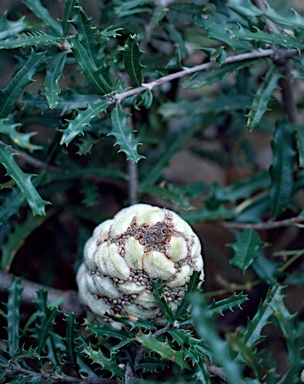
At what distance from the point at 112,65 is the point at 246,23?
0.39 meters

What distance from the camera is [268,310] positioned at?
1041mm

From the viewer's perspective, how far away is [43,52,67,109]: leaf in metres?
1.10

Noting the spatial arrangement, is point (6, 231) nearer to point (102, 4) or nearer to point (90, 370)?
point (90, 370)

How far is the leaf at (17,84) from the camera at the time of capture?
1.10 metres

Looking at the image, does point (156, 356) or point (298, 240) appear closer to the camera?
point (156, 356)

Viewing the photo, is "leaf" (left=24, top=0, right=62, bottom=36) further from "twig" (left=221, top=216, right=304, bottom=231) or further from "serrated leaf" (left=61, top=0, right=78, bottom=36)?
"twig" (left=221, top=216, right=304, bottom=231)

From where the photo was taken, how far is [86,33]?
1.09 m

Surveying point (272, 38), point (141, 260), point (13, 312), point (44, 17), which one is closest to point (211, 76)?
point (272, 38)

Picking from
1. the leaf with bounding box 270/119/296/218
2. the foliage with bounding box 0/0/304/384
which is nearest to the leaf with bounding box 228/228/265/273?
the foliage with bounding box 0/0/304/384

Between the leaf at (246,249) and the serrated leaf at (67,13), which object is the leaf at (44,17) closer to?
→ the serrated leaf at (67,13)

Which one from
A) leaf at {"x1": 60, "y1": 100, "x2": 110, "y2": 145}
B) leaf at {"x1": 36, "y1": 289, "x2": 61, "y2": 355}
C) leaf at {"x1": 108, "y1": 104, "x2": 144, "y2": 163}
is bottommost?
leaf at {"x1": 36, "y1": 289, "x2": 61, "y2": 355}

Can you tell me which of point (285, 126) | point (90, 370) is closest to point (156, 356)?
point (90, 370)

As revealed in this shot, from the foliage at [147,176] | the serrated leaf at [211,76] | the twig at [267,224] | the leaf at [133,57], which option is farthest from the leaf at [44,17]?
the twig at [267,224]

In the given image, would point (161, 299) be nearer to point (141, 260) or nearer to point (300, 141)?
point (141, 260)
